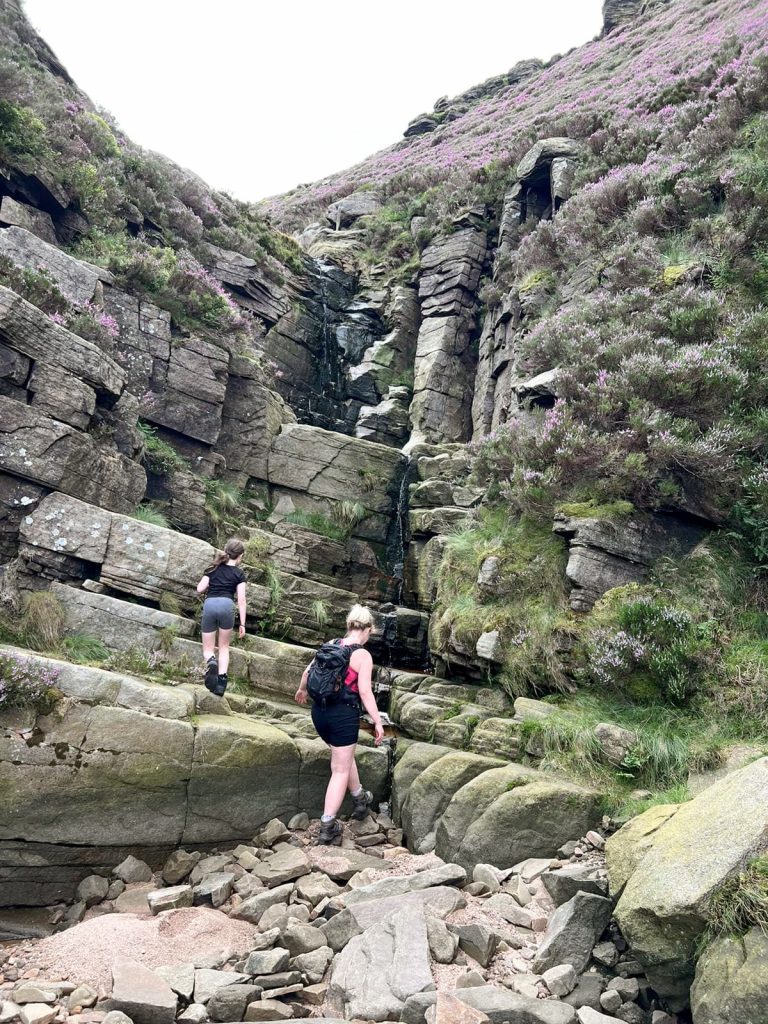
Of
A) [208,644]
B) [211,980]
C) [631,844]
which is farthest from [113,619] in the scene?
[631,844]

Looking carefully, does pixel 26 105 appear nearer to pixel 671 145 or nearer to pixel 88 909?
pixel 671 145

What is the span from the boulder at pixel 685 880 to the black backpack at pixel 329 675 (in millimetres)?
3621

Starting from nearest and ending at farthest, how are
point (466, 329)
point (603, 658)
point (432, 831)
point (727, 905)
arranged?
point (727, 905) < point (432, 831) < point (603, 658) < point (466, 329)

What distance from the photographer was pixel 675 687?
7.39m

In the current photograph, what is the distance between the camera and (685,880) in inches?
163

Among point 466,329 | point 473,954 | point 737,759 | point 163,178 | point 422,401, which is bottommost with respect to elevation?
point 473,954

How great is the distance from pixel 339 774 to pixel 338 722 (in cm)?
67

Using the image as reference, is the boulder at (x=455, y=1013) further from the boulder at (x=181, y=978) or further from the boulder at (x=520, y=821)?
the boulder at (x=520, y=821)

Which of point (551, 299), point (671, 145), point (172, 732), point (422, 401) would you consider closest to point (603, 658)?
point (172, 732)

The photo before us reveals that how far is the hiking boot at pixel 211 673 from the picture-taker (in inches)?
346

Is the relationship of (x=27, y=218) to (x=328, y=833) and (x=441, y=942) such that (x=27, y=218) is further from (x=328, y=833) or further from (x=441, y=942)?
(x=441, y=942)

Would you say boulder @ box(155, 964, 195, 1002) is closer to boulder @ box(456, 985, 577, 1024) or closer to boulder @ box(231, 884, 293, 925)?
boulder @ box(231, 884, 293, 925)

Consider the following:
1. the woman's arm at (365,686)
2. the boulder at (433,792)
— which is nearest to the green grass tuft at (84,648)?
the woman's arm at (365,686)

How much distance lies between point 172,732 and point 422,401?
17.7 metres
